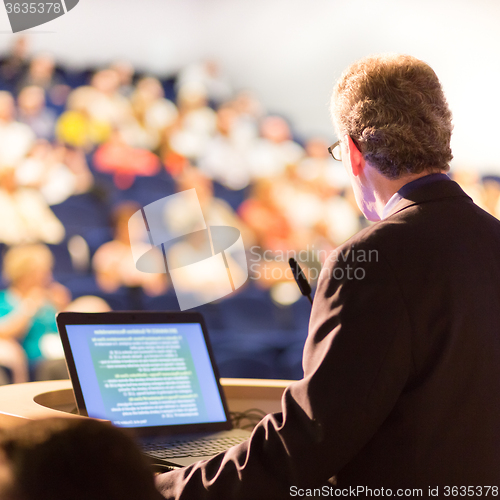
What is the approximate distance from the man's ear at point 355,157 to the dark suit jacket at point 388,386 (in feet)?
0.62

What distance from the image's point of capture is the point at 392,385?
0.75 m

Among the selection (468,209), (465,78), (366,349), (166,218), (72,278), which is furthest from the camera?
(465,78)

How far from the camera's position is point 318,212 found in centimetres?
396

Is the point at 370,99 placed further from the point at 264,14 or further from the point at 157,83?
the point at 157,83

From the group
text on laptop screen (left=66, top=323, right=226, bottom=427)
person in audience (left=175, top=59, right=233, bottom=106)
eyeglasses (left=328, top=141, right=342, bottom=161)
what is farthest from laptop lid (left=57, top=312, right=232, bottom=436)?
person in audience (left=175, top=59, right=233, bottom=106)

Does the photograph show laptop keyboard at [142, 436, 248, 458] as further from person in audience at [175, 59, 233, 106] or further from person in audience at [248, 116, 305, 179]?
person in audience at [175, 59, 233, 106]

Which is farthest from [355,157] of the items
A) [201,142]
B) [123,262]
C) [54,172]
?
[201,142]

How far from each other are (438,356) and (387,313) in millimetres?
98

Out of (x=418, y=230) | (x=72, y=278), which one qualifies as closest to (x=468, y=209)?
(x=418, y=230)

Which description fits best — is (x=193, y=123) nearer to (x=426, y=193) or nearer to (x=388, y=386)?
(x=426, y=193)

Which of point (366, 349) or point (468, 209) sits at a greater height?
point (468, 209)

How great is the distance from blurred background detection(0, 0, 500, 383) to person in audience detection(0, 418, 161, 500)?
2.50 meters

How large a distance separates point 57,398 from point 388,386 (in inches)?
31.6

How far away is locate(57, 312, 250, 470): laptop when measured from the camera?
113 cm
